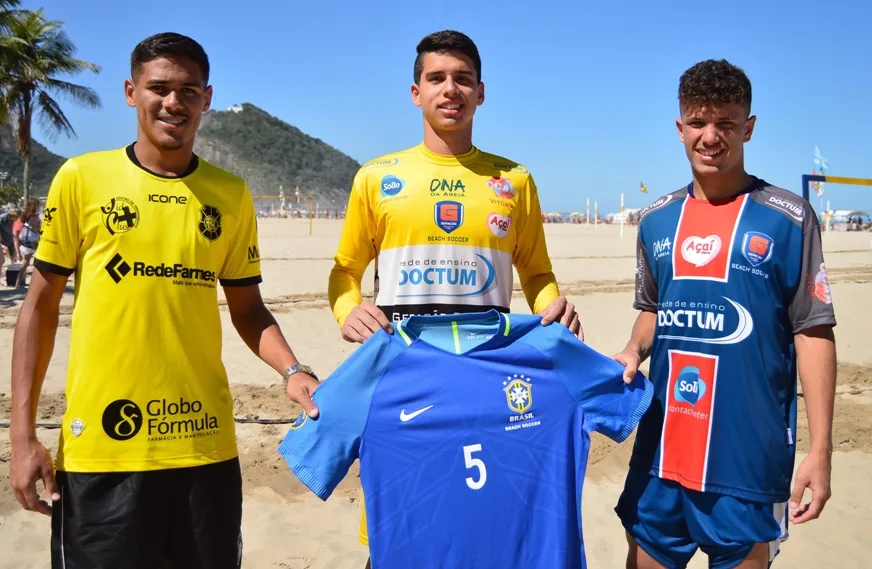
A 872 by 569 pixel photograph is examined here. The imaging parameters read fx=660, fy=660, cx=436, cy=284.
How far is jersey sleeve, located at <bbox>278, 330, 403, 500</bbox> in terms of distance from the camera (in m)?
2.20

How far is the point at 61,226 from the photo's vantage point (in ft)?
6.99

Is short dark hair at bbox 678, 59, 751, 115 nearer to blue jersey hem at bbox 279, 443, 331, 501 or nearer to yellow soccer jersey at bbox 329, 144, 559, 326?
yellow soccer jersey at bbox 329, 144, 559, 326

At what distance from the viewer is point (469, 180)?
2.68 m

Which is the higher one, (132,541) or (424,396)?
(424,396)

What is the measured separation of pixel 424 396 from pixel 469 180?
0.91 meters

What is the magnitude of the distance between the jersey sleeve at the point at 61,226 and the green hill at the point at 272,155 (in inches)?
4821

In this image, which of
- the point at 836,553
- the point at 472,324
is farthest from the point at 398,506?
the point at 836,553

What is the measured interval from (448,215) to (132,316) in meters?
1.20

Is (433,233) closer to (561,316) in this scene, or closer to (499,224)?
(499,224)

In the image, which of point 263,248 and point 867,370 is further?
point 263,248

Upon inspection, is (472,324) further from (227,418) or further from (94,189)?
(94,189)

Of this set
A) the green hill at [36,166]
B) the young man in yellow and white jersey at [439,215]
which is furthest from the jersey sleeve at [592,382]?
the green hill at [36,166]

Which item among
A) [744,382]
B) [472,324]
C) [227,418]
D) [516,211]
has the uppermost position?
[516,211]

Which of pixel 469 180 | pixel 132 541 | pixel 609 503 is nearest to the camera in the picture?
pixel 132 541
